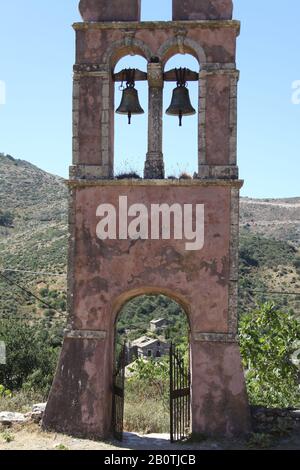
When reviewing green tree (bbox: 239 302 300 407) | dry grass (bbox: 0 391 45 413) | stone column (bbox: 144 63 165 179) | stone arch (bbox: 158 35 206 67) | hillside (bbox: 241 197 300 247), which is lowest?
dry grass (bbox: 0 391 45 413)

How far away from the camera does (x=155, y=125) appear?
9.84 m

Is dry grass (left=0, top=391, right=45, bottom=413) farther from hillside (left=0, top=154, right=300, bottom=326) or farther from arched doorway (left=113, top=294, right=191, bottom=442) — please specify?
hillside (left=0, top=154, right=300, bottom=326)

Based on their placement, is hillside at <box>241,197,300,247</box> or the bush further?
hillside at <box>241,197,300,247</box>

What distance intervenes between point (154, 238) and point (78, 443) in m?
3.08

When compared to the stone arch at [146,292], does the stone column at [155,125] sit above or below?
above

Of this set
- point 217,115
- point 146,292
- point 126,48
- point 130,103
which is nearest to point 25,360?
point 146,292

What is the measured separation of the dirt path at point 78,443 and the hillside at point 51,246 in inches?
506

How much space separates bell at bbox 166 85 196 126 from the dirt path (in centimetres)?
501

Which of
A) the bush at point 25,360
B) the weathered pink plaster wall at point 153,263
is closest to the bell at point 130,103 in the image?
the weathered pink plaster wall at point 153,263

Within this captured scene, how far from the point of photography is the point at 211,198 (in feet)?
31.0

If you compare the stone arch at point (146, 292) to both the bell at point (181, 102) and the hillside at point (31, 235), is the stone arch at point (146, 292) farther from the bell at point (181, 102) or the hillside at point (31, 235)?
the hillside at point (31, 235)

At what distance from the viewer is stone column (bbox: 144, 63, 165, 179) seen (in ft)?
31.8

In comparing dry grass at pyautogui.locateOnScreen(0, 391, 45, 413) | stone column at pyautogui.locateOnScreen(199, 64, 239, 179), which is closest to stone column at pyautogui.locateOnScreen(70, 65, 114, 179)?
stone column at pyautogui.locateOnScreen(199, 64, 239, 179)

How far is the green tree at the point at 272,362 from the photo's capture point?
13391 mm
